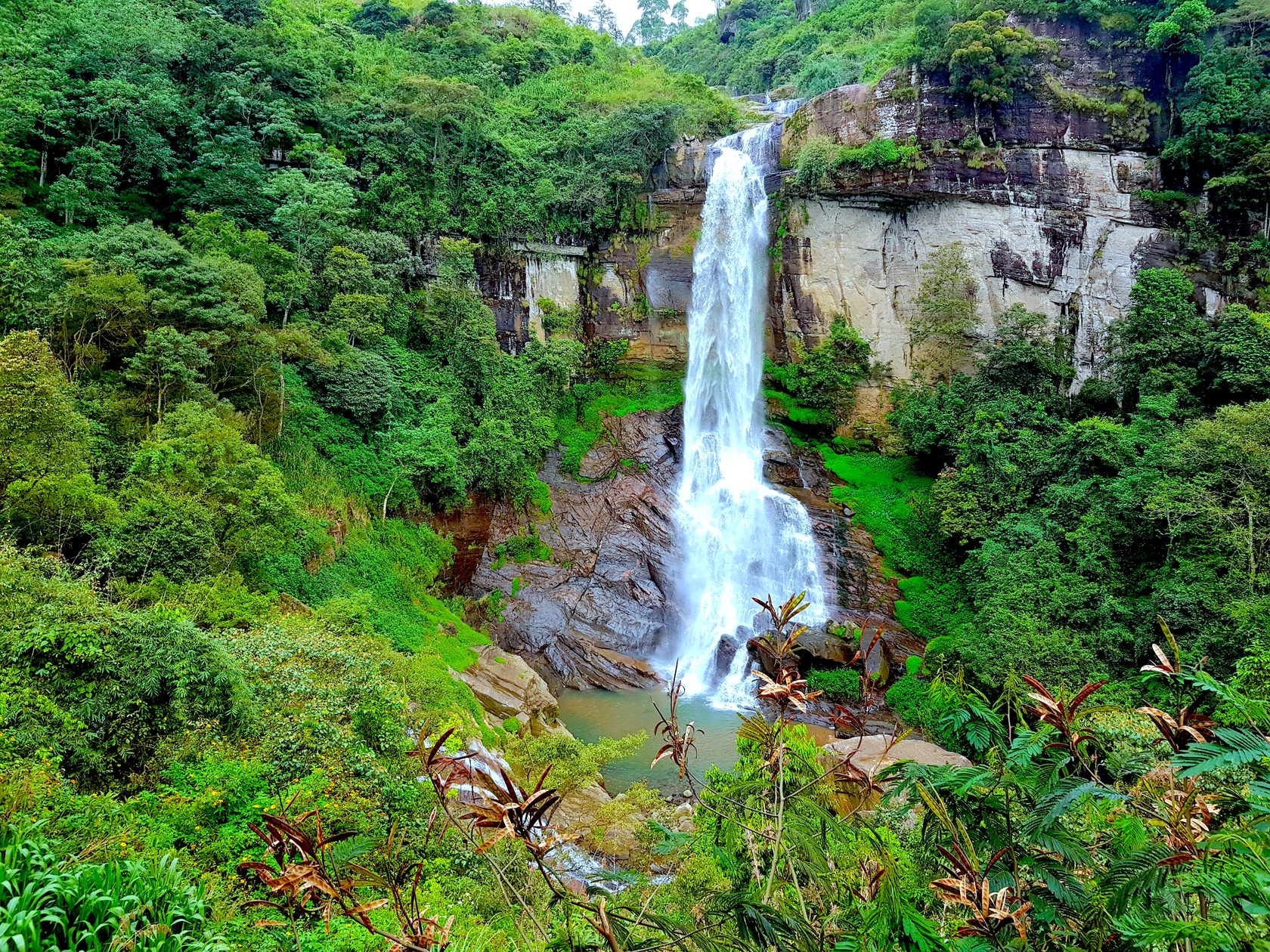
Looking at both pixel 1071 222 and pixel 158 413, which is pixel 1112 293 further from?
pixel 158 413

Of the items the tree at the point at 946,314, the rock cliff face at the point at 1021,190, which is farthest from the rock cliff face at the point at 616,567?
the rock cliff face at the point at 1021,190

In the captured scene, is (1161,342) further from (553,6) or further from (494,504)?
(553,6)

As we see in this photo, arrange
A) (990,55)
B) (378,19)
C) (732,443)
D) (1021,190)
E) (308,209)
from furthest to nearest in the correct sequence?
1. (378,19)
2. (732,443)
3. (1021,190)
4. (990,55)
5. (308,209)

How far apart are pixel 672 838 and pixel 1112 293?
23.8m

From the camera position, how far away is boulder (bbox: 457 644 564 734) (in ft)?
45.0

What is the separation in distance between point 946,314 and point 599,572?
13864 mm

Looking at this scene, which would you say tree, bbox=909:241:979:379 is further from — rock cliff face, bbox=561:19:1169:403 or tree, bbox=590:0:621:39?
tree, bbox=590:0:621:39

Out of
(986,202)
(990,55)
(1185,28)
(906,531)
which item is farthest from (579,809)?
(1185,28)

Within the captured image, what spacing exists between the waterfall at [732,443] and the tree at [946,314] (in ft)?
18.1

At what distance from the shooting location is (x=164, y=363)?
38.8 ft

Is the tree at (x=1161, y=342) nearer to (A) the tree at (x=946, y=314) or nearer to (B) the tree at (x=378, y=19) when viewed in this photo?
(A) the tree at (x=946, y=314)

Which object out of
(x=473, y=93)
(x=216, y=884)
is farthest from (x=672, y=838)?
(x=473, y=93)

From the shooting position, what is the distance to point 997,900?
1993 millimetres

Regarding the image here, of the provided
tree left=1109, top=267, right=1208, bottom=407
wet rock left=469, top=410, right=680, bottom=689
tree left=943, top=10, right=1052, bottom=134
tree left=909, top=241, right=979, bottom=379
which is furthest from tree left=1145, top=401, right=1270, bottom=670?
tree left=943, top=10, right=1052, bottom=134
